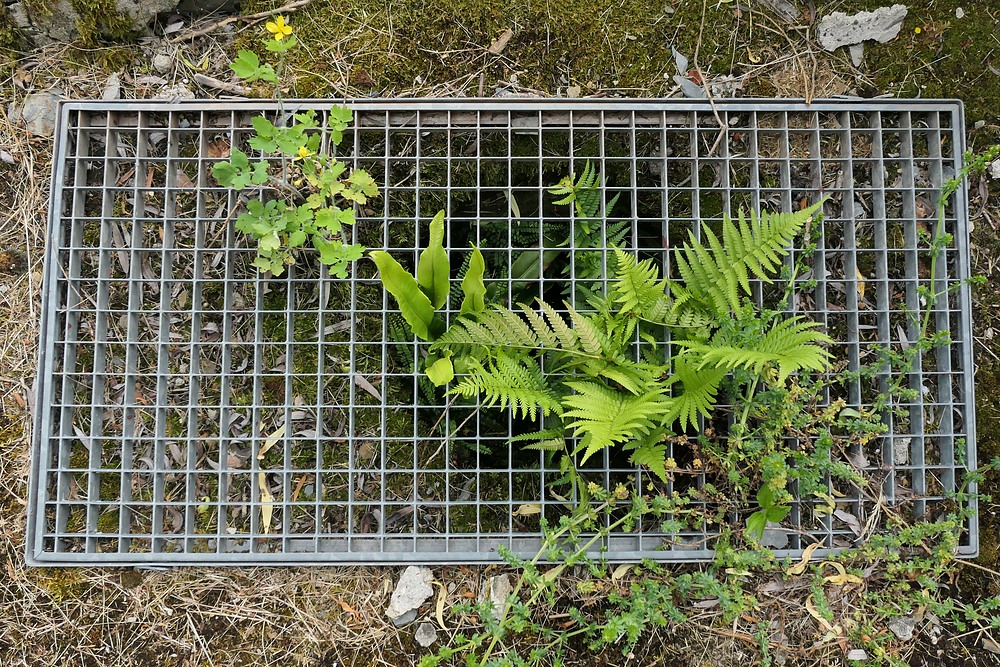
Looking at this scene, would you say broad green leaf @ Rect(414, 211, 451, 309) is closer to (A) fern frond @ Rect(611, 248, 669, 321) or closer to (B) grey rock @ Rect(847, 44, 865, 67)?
(A) fern frond @ Rect(611, 248, 669, 321)

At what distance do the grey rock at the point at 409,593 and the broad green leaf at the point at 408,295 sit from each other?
0.79 m

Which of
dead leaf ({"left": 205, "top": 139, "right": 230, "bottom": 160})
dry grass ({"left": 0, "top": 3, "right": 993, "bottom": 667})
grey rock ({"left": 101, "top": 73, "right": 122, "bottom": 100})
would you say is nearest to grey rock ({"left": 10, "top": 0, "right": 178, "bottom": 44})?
grey rock ({"left": 101, "top": 73, "right": 122, "bottom": 100})

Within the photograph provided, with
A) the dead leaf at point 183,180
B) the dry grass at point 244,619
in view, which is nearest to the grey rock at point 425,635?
the dry grass at point 244,619

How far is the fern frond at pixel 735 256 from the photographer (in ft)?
6.32

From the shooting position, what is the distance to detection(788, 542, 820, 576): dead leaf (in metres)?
2.09

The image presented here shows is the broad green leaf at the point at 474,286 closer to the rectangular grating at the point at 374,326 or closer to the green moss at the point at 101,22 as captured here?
the rectangular grating at the point at 374,326

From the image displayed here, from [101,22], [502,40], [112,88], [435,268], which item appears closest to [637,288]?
[435,268]

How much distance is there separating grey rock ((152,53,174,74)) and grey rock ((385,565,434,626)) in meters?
1.87

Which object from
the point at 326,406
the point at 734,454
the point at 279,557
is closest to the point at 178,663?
the point at 279,557

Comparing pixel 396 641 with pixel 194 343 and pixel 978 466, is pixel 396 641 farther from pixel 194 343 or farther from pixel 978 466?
pixel 978 466

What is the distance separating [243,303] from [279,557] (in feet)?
2.78

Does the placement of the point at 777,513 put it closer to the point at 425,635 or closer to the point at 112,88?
the point at 425,635

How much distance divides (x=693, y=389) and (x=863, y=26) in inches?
55.3

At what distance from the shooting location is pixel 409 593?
85.4 inches
